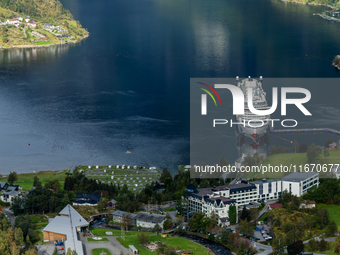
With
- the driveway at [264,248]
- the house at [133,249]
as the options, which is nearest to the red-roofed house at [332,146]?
the driveway at [264,248]

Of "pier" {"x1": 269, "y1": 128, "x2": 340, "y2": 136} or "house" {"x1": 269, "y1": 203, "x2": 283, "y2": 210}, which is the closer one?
"house" {"x1": 269, "y1": 203, "x2": 283, "y2": 210}

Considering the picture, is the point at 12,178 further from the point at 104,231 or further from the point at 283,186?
the point at 283,186

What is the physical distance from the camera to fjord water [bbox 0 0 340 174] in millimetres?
49469

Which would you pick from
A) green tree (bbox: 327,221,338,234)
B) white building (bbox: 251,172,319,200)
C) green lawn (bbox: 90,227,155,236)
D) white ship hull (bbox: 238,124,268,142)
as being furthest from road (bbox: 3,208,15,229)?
white ship hull (bbox: 238,124,268,142)

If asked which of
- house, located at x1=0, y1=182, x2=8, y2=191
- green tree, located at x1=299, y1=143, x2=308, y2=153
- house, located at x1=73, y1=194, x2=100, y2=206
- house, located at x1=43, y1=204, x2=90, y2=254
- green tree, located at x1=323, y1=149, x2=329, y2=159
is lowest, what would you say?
house, located at x1=73, y1=194, x2=100, y2=206

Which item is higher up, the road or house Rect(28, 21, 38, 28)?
house Rect(28, 21, 38, 28)

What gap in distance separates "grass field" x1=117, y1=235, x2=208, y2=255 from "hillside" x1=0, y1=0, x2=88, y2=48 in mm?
55888

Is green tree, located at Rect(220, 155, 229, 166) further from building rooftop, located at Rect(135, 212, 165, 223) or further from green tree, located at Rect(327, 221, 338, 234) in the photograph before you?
green tree, located at Rect(327, 221, 338, 234)

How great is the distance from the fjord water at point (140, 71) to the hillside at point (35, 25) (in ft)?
7.57

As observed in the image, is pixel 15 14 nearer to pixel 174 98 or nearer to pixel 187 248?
pixel 174 98

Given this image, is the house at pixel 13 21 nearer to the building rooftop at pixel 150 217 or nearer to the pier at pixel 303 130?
the pier at pixel 303 130

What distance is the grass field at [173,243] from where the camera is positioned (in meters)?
31.7

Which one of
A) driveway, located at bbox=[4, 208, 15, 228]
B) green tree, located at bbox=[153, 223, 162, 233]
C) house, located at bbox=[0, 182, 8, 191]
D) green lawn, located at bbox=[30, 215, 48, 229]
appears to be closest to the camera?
green tree, located at bbox=[153, 223, 162, 233]

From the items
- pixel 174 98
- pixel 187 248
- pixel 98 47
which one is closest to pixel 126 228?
pixel 187 248
